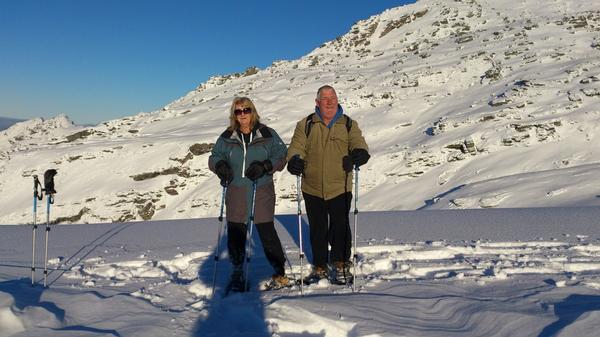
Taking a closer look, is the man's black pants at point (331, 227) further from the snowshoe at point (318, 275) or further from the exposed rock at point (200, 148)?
the exposed rock at point (200, 148)

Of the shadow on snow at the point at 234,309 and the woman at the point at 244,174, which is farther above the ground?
the woman at the point at 244,174

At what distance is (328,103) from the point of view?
4.45 m

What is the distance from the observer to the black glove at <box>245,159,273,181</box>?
4238mm

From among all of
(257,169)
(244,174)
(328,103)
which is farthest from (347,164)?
(244,174)

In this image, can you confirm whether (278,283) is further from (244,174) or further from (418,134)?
(418,134)

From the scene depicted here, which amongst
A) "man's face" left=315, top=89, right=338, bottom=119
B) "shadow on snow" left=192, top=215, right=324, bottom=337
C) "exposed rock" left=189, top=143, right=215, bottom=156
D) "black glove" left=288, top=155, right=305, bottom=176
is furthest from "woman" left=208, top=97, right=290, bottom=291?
"exposed rock" left=189, top=143, right=215, bottom=156

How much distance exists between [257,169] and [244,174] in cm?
28

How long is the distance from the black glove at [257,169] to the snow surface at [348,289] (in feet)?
3.88

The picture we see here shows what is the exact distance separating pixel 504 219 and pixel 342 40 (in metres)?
59.9

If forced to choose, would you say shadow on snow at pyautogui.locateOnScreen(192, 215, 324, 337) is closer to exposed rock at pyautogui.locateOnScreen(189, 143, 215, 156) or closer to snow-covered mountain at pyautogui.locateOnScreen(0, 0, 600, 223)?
snow-covered mountain at pyautogui.locateOnScreen(0, 0, 600, 223)

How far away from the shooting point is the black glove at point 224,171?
14.3 ft

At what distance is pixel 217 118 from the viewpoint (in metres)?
38.4

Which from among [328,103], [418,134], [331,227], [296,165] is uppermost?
[418,134]

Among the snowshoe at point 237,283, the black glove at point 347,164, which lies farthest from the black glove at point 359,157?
the snowshoe at point 237,283
